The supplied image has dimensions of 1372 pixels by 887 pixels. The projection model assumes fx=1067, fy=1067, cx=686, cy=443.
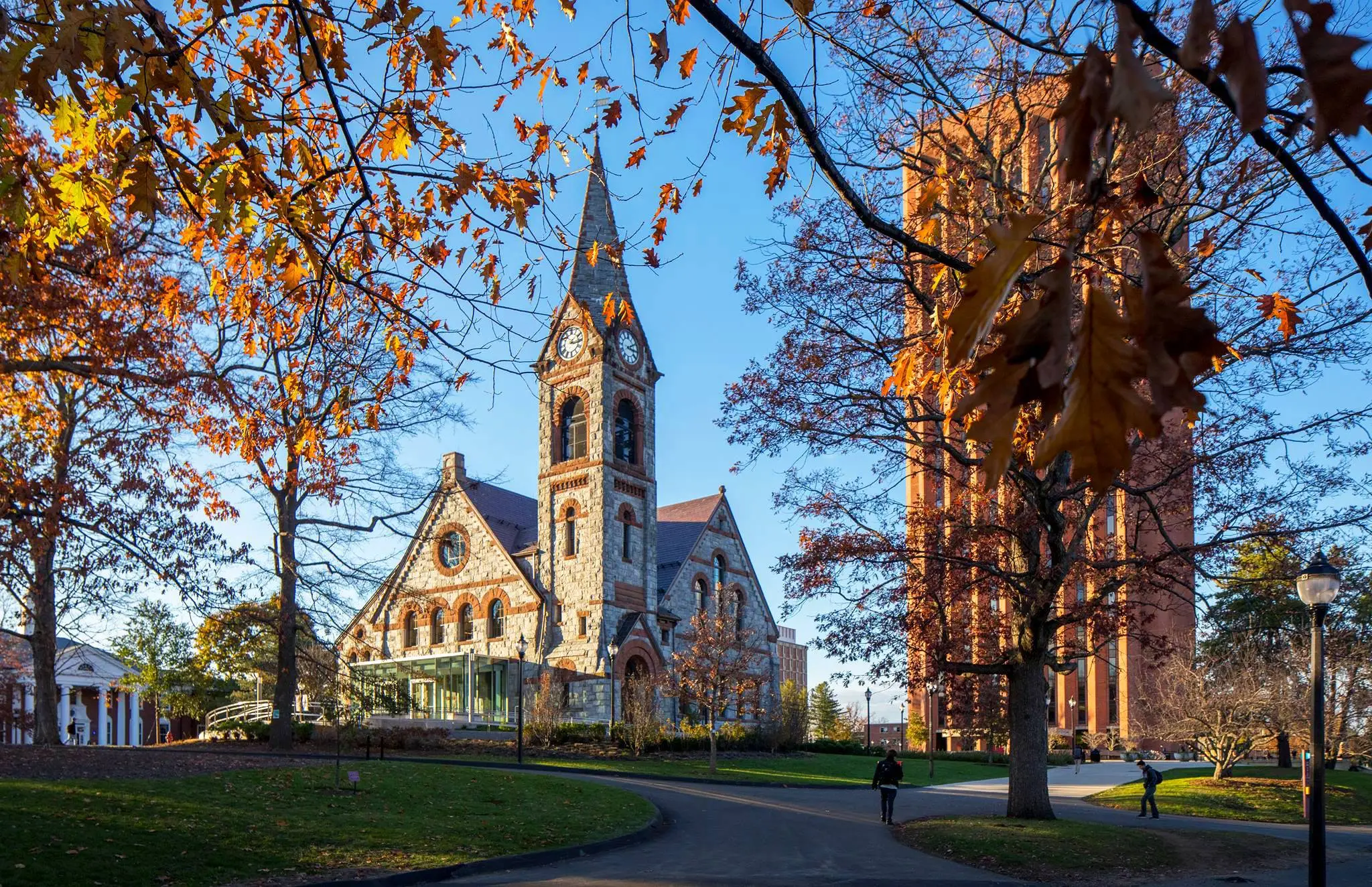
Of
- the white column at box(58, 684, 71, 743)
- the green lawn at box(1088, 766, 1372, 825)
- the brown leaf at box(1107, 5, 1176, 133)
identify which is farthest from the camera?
the white column at box(58, 684, 71, 743)

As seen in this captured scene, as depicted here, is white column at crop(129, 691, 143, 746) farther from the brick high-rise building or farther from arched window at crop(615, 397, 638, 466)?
the brick high-rise building

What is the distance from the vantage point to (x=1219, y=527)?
17.8 metres

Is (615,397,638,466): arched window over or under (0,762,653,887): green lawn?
over

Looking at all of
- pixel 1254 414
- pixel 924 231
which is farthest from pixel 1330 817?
pixel 924 231

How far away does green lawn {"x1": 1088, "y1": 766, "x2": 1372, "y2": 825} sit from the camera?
2398 centimetres

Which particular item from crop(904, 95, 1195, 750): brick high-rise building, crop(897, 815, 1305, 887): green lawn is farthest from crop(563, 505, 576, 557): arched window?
crop(897, 815, 1305, 887): green lawn

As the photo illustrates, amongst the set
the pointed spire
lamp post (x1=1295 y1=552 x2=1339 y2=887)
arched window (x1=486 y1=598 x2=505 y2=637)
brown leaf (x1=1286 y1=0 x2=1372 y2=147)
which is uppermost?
the pointed spire

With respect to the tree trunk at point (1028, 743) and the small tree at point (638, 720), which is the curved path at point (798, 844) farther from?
the small tree at point (638, 720)

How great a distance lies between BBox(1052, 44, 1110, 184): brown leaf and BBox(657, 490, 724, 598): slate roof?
1957 inches

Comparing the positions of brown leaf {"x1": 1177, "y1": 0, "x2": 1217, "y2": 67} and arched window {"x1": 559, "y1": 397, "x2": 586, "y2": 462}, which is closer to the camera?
brown leaf {"x1": 1177, "y1": 0, "x2": 1217, "y2": 67}

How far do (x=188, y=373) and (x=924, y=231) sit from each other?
13.8 metres

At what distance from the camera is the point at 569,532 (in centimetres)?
4684

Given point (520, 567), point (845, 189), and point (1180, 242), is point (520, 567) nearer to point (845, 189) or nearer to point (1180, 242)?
point (1180, 242)

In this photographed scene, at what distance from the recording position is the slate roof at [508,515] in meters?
51.2
